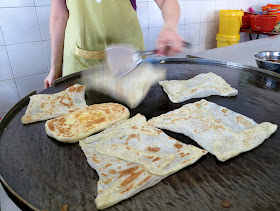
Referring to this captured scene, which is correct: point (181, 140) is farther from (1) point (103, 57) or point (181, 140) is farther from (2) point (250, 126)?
(1) point (103, 57)

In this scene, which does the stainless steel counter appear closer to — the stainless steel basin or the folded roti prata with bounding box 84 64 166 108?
the stainless steel basin

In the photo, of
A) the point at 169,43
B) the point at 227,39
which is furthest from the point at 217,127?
the point at 227,39

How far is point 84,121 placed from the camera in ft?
3.97

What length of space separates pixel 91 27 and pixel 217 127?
1.24 m

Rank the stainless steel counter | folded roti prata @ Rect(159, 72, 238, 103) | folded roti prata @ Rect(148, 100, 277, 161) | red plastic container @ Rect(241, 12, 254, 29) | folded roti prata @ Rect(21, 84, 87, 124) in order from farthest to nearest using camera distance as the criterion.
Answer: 1. red plastic container @ Rect(241, 12, 254, 29)
2. the stainless steel counter
3. folded roti prata @ Rect(159, 72, 238, 103)
4. folded roti prata @ Rect(21, 84, 87, 124)
5. folded roti prata @ Rect(148, 100, 277, 161)

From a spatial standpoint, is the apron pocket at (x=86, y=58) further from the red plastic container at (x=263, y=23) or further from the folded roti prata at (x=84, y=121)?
the red plastic container at (x=263, y=23)

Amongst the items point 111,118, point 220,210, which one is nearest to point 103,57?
point 111,118

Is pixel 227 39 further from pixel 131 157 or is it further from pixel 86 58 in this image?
pixel 131 157

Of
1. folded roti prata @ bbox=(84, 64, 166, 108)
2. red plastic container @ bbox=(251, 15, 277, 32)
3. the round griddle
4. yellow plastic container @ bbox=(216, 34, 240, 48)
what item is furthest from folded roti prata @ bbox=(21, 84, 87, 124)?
red plastic container @ bbox=(251, 15, 277, 32)

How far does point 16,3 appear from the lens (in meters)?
2.76

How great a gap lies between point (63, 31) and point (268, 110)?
1.60 meters

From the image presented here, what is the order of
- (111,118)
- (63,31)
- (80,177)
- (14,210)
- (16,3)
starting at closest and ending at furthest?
1. (80,177)
2. (111,118)
3. (14,210)
4. (63,31)
5. (16,3)

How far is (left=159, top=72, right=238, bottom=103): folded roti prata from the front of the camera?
142cm

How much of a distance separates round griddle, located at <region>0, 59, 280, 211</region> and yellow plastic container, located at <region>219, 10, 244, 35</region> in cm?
319
